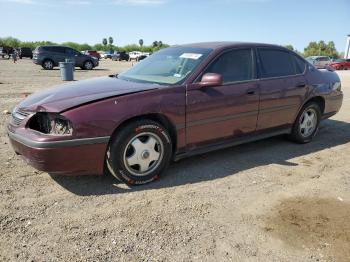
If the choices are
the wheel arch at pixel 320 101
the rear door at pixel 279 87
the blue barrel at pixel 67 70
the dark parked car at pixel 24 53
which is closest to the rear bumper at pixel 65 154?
the rear door at pixel 279 87

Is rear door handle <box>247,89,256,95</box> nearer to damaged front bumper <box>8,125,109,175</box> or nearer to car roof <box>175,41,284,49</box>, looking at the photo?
car roof <box>175,41,284,49</box>

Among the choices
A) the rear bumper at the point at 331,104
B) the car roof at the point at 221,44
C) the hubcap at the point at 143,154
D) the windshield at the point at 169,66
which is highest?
the car roof at the point at 221,44


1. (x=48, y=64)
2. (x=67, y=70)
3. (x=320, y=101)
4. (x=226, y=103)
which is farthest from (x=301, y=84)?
(x=48, y=64)

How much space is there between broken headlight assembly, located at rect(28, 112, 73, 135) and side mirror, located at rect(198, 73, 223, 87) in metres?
1.63

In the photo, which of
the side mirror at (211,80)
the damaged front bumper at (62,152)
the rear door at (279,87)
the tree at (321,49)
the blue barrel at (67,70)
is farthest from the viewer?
the tree at (321,49)

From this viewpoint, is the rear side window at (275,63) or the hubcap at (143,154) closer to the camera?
the hubcap at (143,154)

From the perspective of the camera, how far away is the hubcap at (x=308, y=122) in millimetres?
5745

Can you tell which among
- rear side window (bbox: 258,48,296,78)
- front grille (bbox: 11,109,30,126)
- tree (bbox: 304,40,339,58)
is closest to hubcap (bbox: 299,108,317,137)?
rear side window (bbox: 258,48,296,78)

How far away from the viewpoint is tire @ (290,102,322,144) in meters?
5.66

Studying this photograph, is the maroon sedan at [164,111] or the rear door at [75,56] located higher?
the rear door at [75,56]

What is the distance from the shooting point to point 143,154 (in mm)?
3912

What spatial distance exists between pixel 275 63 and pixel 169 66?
5.54ft

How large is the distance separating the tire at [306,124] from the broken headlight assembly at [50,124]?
A: 12.1ft

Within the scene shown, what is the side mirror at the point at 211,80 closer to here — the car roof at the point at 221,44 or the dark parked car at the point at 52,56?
the car roof at the point at 221,44
